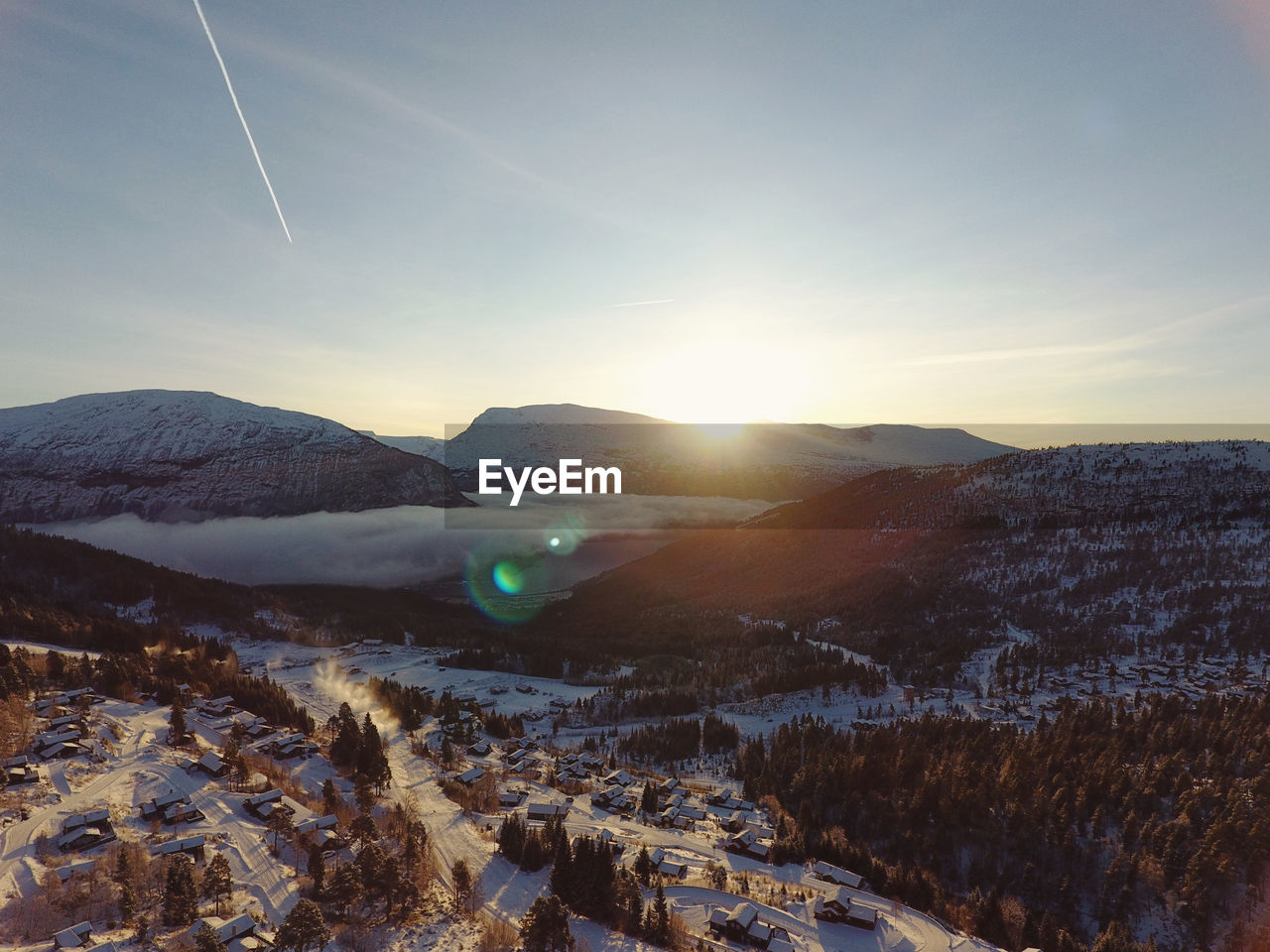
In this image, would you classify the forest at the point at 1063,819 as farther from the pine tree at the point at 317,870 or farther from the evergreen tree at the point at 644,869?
the pine tree at the point at 317,870

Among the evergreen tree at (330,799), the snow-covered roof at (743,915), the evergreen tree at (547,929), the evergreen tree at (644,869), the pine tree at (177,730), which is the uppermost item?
the evergreen tree at (547,929)

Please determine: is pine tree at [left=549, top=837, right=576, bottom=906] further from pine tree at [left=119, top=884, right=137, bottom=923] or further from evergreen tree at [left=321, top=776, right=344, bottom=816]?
pine tree at [left=119, top=884, right=137, bottom=923]

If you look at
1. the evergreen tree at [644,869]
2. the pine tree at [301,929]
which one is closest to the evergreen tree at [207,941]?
the pine tree at [301,929]

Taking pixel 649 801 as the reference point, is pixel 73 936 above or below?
above

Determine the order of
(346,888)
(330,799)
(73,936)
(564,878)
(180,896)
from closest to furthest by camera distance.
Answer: (73,936) < (180,896) < (346,888) < (564,878) < (330,799)

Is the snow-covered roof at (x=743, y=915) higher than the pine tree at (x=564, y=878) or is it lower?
lower

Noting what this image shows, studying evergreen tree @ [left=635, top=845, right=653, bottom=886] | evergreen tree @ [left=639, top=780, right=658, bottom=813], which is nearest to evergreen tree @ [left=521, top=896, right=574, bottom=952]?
evergreen tree @ [left=635, top=845, right=653, bottom=886]

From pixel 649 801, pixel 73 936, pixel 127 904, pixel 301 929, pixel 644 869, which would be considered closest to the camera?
pixel 73 936

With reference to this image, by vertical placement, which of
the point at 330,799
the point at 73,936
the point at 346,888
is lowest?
the point at 330,799

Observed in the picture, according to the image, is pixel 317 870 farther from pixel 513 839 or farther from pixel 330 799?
pixel 330 799

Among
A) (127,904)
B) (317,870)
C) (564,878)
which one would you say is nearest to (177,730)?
(127,904)

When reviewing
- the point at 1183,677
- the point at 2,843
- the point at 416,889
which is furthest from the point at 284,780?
the point at 1183,677

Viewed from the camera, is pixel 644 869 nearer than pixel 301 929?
No
